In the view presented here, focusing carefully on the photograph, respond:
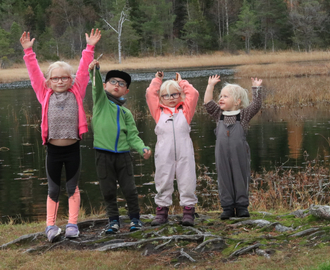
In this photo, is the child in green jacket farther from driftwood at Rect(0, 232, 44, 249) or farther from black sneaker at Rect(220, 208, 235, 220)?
black sneaker at Rect(220, 208, 235, 220)

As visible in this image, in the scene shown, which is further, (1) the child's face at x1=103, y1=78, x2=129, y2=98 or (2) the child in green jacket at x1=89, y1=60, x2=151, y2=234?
(1) the child's face at x1=103, y1=78, x2=129, y2=98

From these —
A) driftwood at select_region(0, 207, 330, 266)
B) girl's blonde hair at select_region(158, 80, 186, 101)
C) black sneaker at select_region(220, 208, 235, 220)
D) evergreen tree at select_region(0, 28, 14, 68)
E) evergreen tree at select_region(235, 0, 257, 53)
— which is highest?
evergreen tree at select_region(235, 0, 257, 53)

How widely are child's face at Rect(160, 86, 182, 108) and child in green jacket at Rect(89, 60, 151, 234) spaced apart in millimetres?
407

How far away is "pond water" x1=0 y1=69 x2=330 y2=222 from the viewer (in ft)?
30.1

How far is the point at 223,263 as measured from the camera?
13.8 feet

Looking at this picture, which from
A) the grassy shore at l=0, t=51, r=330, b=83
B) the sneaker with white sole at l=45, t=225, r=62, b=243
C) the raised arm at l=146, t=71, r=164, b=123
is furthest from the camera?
the grassy shore at l=0, t=51, r=330, b=83

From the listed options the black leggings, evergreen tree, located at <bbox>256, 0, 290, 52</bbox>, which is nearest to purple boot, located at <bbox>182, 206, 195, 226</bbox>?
the black leggings

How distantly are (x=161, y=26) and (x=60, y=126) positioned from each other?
60.4 metres

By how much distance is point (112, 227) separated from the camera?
5.08 meters

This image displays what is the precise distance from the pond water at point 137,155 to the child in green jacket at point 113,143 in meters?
3.25

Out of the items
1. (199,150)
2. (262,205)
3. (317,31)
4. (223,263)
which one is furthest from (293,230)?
(317,31)

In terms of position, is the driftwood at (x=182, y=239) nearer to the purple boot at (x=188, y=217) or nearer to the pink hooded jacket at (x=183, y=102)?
the purple boot at (x=188, y=217)

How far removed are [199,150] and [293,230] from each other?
7.99m

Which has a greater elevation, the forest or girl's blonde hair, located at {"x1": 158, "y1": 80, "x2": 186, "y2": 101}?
the forest
